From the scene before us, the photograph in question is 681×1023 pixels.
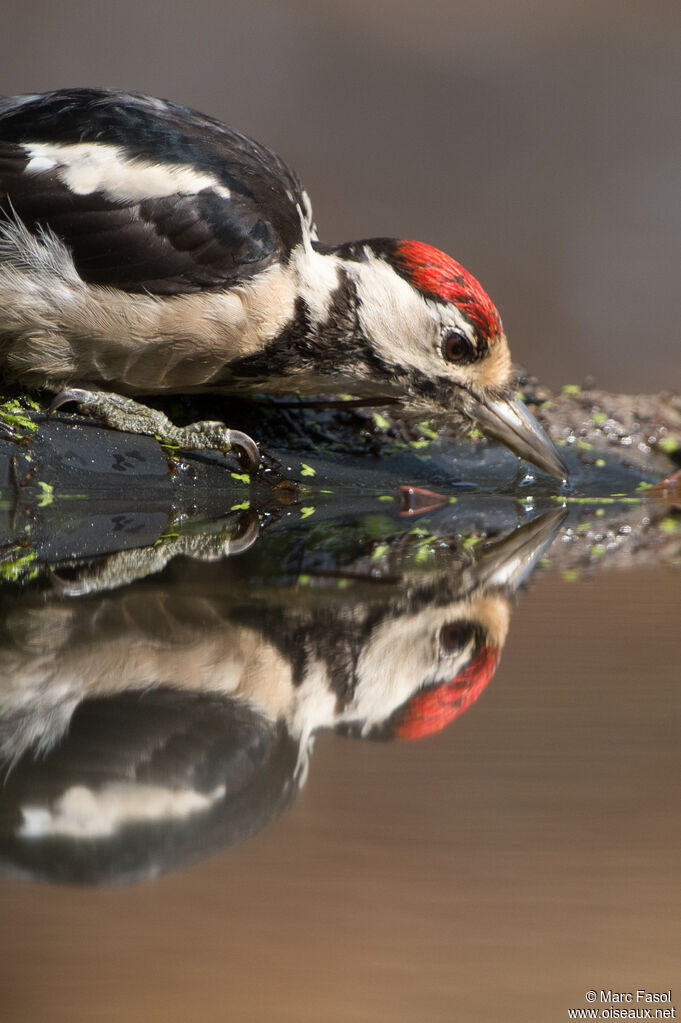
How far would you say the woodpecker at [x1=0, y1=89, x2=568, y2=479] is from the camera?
3223 millimetres

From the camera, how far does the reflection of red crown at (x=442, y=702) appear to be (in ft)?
4.45

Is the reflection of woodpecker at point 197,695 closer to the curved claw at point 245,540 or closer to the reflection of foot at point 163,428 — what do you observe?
the curved claw at point 245,540

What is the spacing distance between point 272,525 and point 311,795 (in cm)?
195

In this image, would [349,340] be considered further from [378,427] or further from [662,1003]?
[662,1003]

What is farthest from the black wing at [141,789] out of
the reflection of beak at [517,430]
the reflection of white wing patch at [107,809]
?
the reflection of beak at [517,430]

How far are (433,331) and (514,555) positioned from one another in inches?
46.8

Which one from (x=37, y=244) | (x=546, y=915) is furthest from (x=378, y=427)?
(x=546, y=915)

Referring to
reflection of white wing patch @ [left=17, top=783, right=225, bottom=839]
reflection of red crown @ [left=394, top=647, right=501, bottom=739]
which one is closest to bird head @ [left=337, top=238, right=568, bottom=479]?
reflection of red crown @ [left=394, top=647, right=501, bottom=739]

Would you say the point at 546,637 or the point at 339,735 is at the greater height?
the point at 546,637

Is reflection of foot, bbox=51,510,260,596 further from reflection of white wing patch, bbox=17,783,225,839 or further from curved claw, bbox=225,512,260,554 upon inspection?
reflection of white wing patch, bbox=17,783,225,839

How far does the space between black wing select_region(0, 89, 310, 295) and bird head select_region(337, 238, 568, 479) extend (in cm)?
42

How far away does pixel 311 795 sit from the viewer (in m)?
1.13

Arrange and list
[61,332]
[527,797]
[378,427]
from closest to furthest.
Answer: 1. [527,797]
2. [61,332]
3. [378,427]

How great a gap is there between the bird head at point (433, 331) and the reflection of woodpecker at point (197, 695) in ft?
5.10
